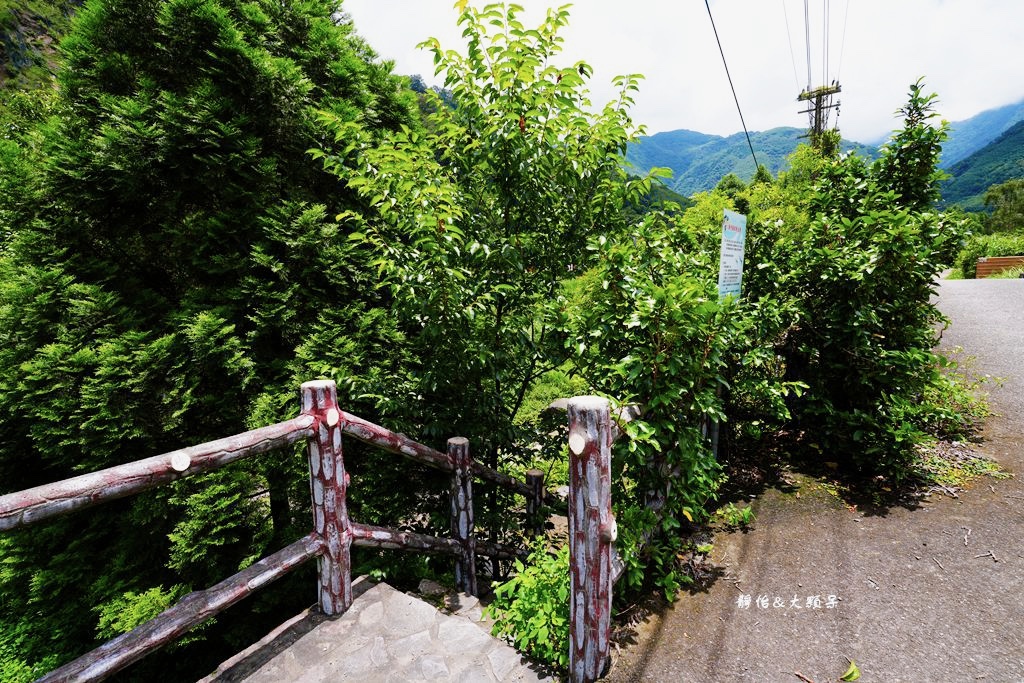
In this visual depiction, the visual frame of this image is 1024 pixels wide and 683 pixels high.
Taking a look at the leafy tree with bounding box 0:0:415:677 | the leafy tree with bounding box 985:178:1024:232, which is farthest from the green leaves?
the leafy tree with bounding box 985:178:1024:232

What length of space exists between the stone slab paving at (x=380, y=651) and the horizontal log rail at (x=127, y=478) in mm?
1037

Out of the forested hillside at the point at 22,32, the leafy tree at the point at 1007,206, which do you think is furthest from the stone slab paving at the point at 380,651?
the forested hillside at the point at 22,32

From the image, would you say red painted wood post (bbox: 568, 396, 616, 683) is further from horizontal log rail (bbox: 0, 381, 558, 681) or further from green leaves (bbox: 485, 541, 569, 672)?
horizontal log rail (bbox: 0, 381, 558, 681)

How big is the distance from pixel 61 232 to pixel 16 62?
74011 mm

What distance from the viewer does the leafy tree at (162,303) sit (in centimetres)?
311

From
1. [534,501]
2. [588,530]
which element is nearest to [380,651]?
[588,530]

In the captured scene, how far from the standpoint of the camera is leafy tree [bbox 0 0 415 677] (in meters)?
3.11

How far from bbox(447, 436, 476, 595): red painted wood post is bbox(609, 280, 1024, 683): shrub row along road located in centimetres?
135

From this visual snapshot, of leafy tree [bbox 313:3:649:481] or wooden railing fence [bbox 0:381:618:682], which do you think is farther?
leafy tree [bbox 313:3:649:481]

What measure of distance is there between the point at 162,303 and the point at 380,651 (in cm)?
299

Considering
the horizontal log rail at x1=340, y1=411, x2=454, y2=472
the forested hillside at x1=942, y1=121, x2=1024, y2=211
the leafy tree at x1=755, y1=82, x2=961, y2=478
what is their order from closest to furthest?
the horizontal log rail at x1=340, y1=411, x2=454, y2=472 → the leafy tree at x1=755, y1=82, x2=961, y2=478 → the forested hillside at x1=942, y1=121, x2=1024, y2=211

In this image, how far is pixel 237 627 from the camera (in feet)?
11.2

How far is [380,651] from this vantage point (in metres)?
2.31

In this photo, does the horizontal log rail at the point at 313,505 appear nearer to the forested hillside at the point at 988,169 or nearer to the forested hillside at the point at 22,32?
the forested hillside at the point at 22,32
